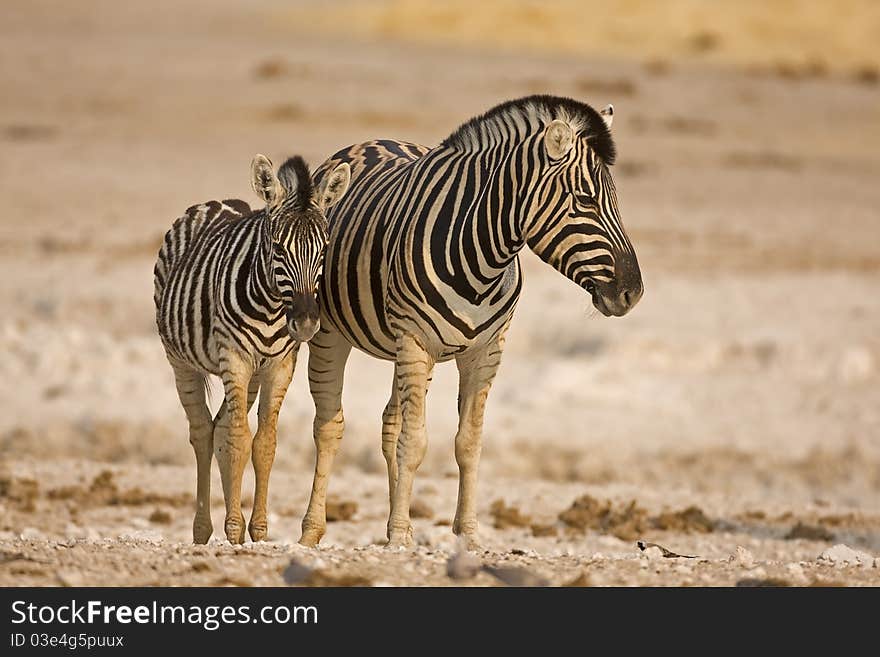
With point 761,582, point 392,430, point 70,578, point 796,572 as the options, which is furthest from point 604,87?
point 70,578

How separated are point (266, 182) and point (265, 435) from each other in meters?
1.47

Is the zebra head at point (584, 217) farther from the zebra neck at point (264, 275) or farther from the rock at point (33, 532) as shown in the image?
the rock at point (33, 532)

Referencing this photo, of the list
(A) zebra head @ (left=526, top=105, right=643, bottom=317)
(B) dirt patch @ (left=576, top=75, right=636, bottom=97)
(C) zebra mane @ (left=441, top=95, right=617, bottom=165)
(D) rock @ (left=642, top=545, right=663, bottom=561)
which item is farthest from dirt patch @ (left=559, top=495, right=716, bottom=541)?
(B) dirt patch @ (left=576, top=75, right=636, bottom=97)

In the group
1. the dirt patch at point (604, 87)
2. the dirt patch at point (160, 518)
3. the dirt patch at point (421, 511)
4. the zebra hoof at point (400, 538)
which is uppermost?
the dirt patch at point (604, 87)

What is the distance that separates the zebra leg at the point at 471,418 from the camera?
A: 8.32 metres

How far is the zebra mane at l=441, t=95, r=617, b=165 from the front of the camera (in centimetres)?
785

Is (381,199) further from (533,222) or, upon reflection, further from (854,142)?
(854,142)

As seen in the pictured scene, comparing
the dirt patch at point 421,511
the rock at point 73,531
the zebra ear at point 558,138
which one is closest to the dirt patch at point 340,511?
the dirt patch at point 421,511

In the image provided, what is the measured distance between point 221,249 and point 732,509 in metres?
5.47

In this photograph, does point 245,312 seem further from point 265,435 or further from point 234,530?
point 234,530

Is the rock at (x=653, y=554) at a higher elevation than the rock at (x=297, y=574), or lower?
higher

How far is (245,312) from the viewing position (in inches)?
323
